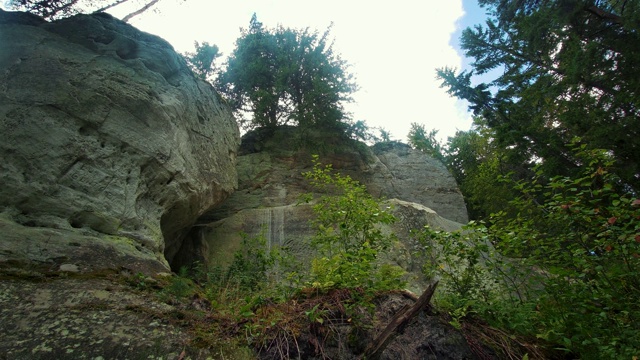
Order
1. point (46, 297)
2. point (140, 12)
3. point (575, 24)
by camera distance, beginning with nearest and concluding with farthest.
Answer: point (46, 297) → point (575, 24) → point (140, 12)

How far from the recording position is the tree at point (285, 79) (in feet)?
46.2

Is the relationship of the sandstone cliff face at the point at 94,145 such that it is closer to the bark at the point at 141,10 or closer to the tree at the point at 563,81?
the bark at the point at 141,10

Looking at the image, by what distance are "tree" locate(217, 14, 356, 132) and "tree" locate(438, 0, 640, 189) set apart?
4.62m

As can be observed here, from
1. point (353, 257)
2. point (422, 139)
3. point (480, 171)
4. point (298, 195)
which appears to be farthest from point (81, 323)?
point (422, 139)

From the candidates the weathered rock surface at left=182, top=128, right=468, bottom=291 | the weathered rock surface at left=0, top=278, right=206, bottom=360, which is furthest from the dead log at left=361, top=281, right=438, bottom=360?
the weathered rock surface at left=182, top=128, right=468, bottom=291

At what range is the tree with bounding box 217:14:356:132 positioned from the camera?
46.2 ft

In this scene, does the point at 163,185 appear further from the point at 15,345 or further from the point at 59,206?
the point at 15,345

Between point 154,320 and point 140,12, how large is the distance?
1129cm

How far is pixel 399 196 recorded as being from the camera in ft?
48.2

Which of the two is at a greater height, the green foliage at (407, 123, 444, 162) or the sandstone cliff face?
the green foliage at (407, 123, 444, 162)

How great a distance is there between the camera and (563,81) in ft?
29.5

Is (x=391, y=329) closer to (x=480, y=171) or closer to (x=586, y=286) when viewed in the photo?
(x=586, y=286)

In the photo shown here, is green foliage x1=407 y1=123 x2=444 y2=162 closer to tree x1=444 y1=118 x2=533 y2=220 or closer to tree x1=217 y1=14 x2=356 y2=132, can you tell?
tree x1=444 y1=118 x2=533 y2=220

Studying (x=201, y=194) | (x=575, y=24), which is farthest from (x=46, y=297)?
(x=575, y=24)
